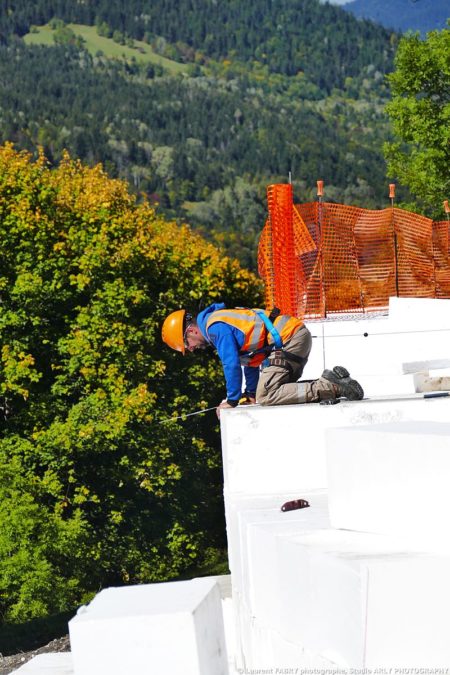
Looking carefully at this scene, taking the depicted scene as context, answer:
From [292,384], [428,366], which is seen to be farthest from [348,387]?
[428,366]

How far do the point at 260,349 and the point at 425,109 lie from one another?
65.6ft

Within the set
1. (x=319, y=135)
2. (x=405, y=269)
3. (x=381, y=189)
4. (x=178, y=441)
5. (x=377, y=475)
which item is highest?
(x=319, y=135)

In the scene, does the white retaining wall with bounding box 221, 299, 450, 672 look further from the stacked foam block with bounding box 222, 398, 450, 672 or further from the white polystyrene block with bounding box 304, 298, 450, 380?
the white polystyrene block with bounding box 304, 298, 450, 380

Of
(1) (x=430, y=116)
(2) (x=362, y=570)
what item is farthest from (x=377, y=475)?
(1) (x=430, y=116)

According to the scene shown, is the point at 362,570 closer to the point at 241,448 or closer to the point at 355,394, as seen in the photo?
the point at 241,448

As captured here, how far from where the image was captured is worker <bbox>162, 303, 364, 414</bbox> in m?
8.58

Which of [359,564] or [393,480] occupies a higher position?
[393,480]

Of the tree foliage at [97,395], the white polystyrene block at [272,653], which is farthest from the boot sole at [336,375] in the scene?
the tree foliage at [97,395]

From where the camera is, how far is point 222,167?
150 meters

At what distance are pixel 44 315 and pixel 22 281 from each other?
1.83 meters

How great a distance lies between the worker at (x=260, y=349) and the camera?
8.58 m

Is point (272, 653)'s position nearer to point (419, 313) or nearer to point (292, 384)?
point (292, 384)

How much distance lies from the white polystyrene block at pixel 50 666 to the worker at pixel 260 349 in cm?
331

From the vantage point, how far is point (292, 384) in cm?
874
